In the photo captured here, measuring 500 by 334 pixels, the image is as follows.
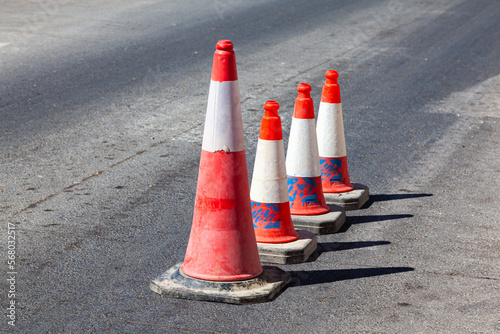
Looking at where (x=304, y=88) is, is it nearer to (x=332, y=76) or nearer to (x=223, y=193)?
(x=332, y=76)

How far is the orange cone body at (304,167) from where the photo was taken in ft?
16.9

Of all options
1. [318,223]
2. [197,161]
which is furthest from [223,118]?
[197,161]

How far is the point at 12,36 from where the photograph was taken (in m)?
12.0

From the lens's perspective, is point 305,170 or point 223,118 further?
point 305,170

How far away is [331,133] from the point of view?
18.6ft

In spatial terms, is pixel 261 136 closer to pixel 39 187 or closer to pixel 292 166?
pixel 292 166

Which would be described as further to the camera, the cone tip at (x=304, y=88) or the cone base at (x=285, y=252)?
the cone tip at (x=304, y=88)

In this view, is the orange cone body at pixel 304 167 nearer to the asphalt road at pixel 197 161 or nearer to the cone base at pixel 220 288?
the asphalt road at pixel 197 161

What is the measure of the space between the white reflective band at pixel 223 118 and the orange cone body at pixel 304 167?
1.07m

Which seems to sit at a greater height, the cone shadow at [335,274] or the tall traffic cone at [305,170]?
the tall traffic cone at [305,170]

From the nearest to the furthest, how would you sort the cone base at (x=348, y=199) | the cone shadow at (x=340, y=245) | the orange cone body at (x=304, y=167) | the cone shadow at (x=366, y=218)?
the cone shadow at (x=340, y=245) < the orange cone body at (x=304, y=167) < the cone shadow at (x=366, y=218) < the cone base at (x=348, y=199)

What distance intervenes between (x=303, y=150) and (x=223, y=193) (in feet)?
3.85

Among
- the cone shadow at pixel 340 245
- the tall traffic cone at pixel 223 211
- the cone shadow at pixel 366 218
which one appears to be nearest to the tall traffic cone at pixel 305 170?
the cone shadow at pixel 366 218

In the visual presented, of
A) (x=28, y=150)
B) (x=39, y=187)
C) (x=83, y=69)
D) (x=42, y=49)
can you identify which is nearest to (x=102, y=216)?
(x=39, y=187)
